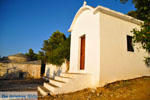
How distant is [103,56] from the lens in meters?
4.77

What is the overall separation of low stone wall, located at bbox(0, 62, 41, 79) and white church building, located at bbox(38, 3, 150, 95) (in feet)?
58.9

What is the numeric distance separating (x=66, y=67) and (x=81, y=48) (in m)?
4.92

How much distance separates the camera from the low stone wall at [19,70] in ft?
64.5

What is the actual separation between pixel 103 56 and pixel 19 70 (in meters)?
20.9

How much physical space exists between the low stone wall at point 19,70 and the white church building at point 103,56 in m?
17.9

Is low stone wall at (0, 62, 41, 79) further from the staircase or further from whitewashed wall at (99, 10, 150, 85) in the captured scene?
whitewashed wall at (99, 10, 150, 85)

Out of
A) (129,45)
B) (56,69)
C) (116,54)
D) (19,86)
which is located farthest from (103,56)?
(56,69)

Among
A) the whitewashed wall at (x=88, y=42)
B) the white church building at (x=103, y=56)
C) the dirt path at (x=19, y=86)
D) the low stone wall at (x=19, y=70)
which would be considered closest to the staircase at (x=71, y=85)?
the white church building at (x=103, y=56)

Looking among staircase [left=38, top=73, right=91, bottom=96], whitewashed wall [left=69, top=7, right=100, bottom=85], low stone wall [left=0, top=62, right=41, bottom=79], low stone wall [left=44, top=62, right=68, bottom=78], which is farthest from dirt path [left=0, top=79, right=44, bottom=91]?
low stone wall [left=0, top=62, right=41, bottom=79]

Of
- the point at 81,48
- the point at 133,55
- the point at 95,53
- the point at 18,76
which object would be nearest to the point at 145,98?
the point at 95,53

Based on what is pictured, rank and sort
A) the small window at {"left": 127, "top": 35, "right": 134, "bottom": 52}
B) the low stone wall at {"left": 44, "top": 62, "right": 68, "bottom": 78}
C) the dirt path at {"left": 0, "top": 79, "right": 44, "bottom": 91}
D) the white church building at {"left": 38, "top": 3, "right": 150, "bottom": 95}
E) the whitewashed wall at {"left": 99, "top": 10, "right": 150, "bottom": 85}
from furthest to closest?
1. the low stone wall at {"left": 44, "top": 62, "right": 68, "bottom": 78}
2. the dirt path at {"left": 0, "top": 79, "right": 44, "bottom": 91}
3. the small window at {"left": 127, "top": 35, "right": 134, "bottom": 52}
4. the whitewashed wall at {"left": 99, "top": 10, "right": 150, "bottom": 85}
5. the white church building at {"left": 38, "top": 3, "right": 150, "bottom": 95}

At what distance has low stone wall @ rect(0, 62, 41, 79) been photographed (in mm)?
19656

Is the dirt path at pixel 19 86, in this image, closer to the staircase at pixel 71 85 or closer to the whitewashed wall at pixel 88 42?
the staircase at pixel 71 85

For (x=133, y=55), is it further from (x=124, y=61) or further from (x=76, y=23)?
(x=76, y=23)
